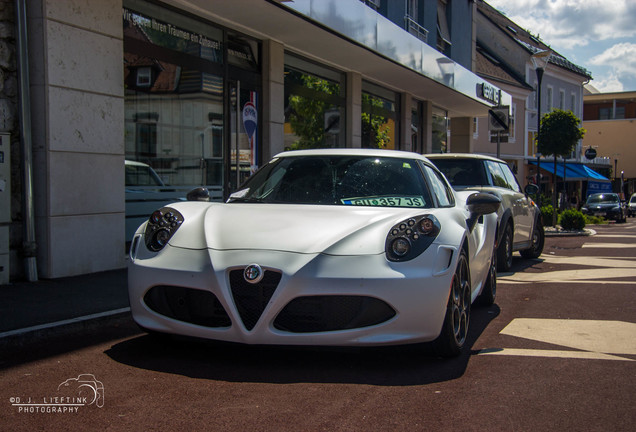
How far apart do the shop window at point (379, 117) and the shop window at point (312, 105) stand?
A: 1561mm

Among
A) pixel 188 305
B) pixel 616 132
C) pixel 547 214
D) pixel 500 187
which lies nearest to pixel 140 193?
pixel 500 187

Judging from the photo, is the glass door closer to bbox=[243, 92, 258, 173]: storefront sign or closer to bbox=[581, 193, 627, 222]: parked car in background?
bbox=[243, 92, 258, 173]: storefront sign

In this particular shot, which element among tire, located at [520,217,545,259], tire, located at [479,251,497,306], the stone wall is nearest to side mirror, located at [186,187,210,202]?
tire, located at [479,251,497,306]

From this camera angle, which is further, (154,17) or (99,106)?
(154,17)

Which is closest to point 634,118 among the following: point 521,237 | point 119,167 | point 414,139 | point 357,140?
point 414,139

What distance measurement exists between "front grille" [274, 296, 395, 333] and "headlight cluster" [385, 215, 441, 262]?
31 cm

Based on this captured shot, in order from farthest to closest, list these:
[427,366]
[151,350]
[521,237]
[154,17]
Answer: [521,237] < [154,17] < [151,350] < [427,366]

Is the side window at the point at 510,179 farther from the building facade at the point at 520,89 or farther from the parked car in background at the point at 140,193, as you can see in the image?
the building facade at the point at 520,89

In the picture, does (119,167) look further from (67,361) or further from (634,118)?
(634,118)

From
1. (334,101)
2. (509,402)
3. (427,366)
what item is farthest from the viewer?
(334,101)

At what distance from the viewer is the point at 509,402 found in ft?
11.3

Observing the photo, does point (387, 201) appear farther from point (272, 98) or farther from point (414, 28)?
point (414, 28)

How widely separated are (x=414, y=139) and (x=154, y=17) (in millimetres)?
Answer: 12754

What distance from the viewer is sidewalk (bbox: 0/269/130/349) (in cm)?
478
